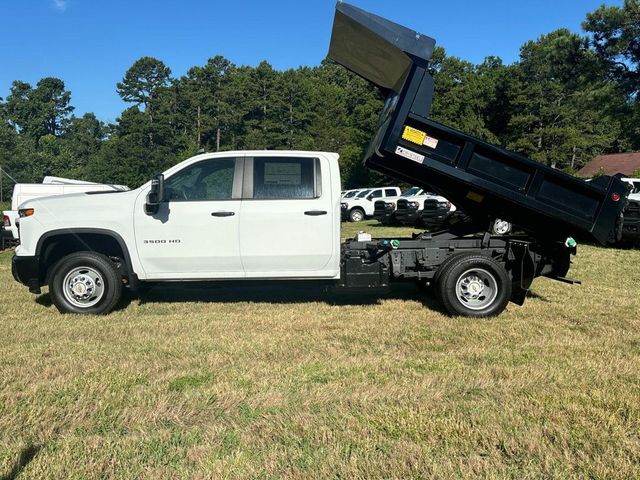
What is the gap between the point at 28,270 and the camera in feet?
21.1

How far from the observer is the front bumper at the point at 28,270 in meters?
6.40

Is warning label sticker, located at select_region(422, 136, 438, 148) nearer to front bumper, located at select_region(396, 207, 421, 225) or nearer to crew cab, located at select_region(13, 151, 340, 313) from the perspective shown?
crew cab, located at select_region(13, 151, 340, 313)

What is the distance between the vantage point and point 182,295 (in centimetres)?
772

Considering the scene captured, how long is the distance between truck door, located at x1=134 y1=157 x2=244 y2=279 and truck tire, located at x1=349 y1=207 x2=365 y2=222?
2058 centimetres

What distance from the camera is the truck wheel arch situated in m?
6.39

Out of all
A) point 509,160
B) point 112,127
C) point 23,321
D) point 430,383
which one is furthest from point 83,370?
point 112,127

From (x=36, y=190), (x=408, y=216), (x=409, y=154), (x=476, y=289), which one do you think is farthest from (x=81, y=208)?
(x=36, y=190)

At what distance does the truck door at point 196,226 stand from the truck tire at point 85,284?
1.47ft

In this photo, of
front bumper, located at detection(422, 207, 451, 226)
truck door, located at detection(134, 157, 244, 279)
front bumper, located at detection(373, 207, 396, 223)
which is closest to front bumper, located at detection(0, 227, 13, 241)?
truck door, located at detection(134, 157, 244, 279)

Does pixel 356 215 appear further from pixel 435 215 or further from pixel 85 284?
pixel 85 284

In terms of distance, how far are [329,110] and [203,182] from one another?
57.6 meters

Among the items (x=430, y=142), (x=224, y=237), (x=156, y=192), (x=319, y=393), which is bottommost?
(x=319, y=393)

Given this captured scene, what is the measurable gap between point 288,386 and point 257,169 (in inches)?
120

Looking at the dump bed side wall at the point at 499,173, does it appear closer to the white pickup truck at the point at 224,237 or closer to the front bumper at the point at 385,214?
the white pickup truck at the point at 224,237
